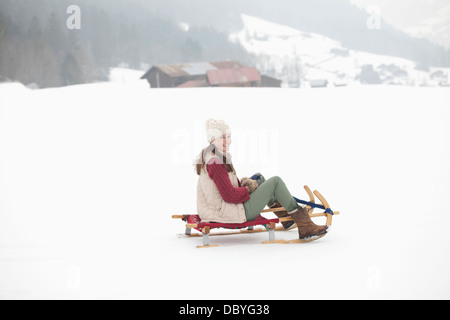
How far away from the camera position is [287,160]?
9.73 metres

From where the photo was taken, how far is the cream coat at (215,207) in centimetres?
479

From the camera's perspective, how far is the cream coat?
188 inches

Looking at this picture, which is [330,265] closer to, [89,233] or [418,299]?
[418,299]

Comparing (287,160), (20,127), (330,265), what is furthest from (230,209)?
(20,127)

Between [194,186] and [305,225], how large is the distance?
3.67 m

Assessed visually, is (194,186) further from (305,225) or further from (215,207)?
(305,225)

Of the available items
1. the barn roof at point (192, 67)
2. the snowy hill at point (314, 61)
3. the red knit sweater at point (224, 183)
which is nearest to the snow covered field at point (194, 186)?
the red knit sweater at point (224, 183)

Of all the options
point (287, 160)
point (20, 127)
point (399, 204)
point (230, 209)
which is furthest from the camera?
point (20, 127)

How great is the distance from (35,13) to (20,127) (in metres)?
17.5

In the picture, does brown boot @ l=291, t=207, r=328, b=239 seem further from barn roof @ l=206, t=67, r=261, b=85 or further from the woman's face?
barn roof @ l=206, t=67, r=261, b=85

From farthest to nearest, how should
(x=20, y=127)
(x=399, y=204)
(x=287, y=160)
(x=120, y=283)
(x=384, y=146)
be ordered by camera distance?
(x=20, y=127)
(x=384, y=146)
(x=287, y=160)
(x=399, y=204)
(x=120, y=283)

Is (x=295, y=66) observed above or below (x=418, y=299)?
above

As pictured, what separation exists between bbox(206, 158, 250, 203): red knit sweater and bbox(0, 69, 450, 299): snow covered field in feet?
1.50

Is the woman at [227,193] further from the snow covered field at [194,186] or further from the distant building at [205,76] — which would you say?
the distant building at [205,76]
